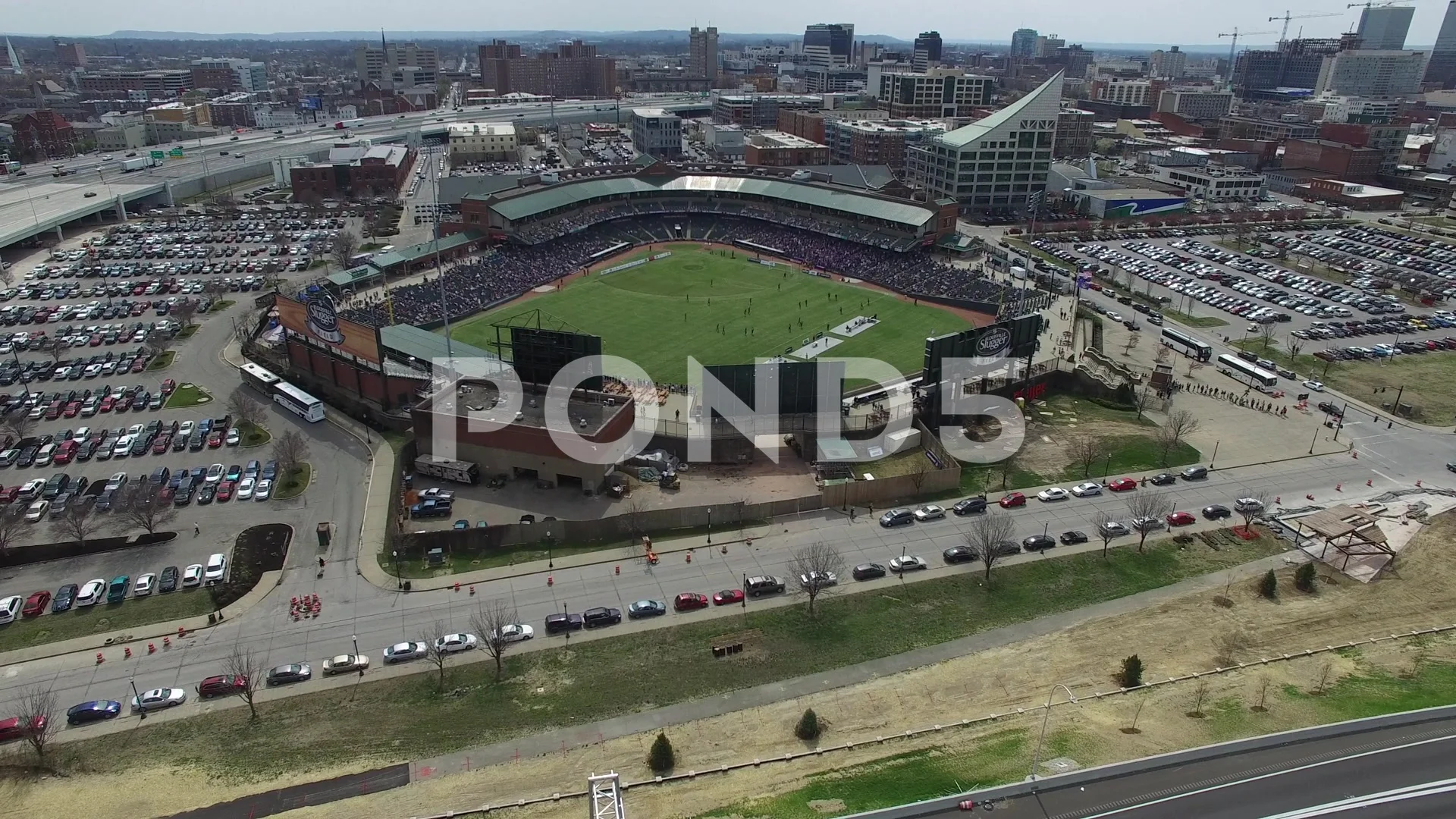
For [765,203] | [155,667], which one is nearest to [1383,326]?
[765,203]

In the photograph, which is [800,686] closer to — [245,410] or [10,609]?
[10,609]

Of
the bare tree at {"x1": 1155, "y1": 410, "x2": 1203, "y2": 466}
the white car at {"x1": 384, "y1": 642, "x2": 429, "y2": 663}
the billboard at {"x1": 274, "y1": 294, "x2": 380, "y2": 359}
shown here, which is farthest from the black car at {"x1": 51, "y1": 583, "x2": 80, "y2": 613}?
the bare tree at {"x1": 1155, "y1": 410, "x2": 1203, "y2": 466}

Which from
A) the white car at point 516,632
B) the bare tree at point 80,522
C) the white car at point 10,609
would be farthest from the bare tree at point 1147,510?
the bare tree at point 80,522

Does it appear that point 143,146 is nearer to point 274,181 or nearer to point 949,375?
point 274,181

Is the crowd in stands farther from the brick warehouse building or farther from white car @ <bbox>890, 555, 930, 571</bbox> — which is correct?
the brick warehouse building

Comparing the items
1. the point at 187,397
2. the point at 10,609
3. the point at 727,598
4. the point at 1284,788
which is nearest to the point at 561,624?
the point at 727,598
